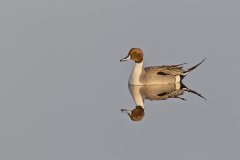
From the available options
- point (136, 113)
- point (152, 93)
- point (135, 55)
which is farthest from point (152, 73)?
point (136, 113)

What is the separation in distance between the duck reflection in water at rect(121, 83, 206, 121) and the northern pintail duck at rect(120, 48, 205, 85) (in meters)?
0.09

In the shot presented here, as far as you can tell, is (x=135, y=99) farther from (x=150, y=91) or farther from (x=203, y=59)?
(x=203, y=59)

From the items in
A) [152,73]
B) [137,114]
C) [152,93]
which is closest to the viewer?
[137,114]

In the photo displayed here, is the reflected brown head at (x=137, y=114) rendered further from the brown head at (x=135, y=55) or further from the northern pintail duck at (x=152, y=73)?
the brown head at (x=135, y=55)

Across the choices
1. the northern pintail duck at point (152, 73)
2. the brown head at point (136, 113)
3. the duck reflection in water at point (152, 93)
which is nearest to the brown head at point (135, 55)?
the northern pintail duck at point (152, 73)

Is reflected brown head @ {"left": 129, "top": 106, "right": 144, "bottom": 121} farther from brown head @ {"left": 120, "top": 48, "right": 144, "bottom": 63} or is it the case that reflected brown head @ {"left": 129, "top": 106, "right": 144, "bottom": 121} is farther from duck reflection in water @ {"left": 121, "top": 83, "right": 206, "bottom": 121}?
brown head @ {"left": 120, "top": 48, "right": 144, "bottom": 63}

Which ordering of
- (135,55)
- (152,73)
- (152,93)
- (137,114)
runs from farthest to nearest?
(135,55) → (152,73) → (152,93) → (137,114)

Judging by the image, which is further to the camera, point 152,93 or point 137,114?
point 152,93

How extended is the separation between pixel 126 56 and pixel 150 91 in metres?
1.20

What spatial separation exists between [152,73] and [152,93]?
770 millimetres

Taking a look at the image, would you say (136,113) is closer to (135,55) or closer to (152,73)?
(152,73)

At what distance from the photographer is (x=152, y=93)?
54.9 ft

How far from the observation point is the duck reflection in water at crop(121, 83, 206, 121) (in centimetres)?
1534

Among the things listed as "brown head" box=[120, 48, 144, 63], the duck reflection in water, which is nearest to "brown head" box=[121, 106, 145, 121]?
the duck reflection in water
